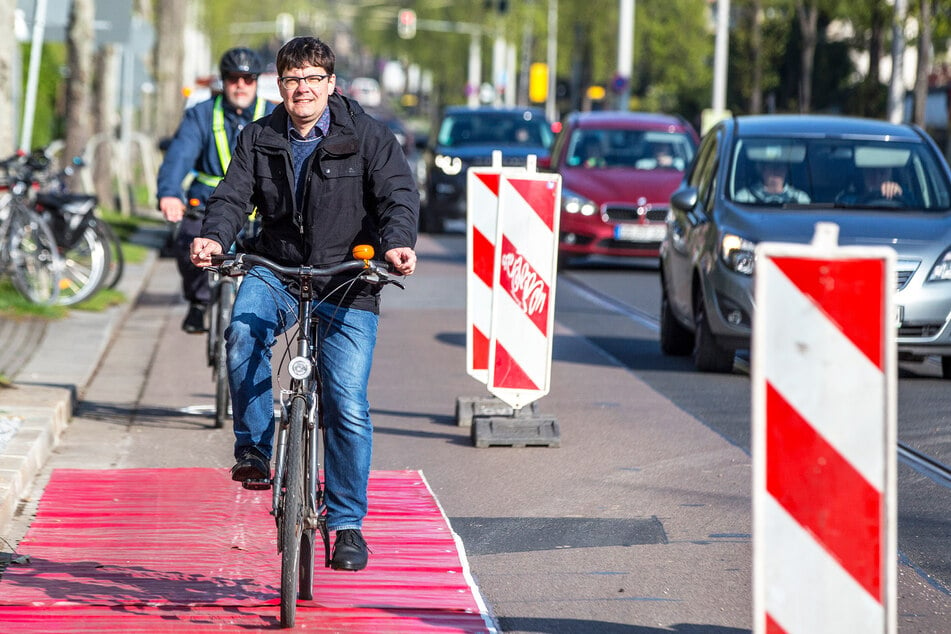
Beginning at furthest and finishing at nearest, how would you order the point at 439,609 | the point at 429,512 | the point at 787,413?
the point at 429,512 < the point at 439,609 < the point at 787,413

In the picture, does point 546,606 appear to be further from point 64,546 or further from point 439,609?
point 64,546

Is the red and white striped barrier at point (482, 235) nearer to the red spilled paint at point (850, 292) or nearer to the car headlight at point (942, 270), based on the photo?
the car headlight at point (942, 270)

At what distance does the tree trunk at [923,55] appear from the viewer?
2389cm

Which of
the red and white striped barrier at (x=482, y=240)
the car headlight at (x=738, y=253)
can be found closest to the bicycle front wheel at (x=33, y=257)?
the car headlight at (x=738, y=253)

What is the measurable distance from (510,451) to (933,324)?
335 centimetres

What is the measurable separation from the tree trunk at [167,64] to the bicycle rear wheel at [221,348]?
24.8 m

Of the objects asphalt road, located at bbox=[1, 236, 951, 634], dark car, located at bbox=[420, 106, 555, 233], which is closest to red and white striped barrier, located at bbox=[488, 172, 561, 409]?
asphalt road, located at bbox=[1, 236, 951, 634]

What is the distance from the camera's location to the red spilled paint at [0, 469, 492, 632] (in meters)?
5.34

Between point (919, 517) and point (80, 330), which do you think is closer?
point (919, 517)

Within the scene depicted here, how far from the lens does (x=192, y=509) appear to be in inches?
276

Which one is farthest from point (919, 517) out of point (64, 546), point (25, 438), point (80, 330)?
point (80, 330)

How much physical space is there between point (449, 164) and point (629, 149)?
5.38m

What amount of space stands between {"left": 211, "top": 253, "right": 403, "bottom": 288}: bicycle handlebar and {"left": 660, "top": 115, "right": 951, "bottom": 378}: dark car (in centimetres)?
555

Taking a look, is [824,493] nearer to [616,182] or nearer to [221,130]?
[221,130]
